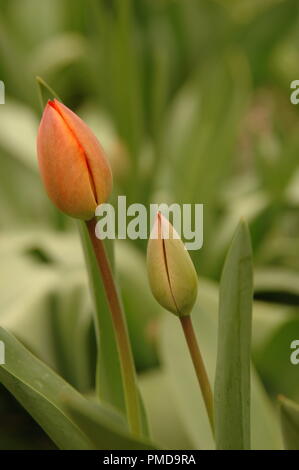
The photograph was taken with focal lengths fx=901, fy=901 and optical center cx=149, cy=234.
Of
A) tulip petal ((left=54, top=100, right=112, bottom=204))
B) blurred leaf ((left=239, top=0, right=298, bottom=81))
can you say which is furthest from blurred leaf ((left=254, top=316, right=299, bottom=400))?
blurred leaf ((left=239, top=0, right=298, bottom=81))

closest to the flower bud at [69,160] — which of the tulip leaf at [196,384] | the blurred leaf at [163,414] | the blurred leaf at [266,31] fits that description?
the tulip leaf at [196,384]

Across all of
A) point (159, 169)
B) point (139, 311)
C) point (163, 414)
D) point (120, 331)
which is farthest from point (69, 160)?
point (159, 169)

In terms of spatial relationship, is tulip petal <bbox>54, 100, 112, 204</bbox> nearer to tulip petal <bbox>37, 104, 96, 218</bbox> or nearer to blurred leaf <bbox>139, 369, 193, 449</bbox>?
tulip petal <bbox>37, 104, 96, 218</bbox>

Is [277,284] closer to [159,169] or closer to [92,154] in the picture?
[159,169]

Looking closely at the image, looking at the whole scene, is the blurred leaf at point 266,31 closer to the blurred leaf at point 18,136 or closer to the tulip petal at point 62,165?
the blurred leaf at point 18,136

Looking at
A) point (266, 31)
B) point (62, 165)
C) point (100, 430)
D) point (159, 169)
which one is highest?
point (266, 31)
